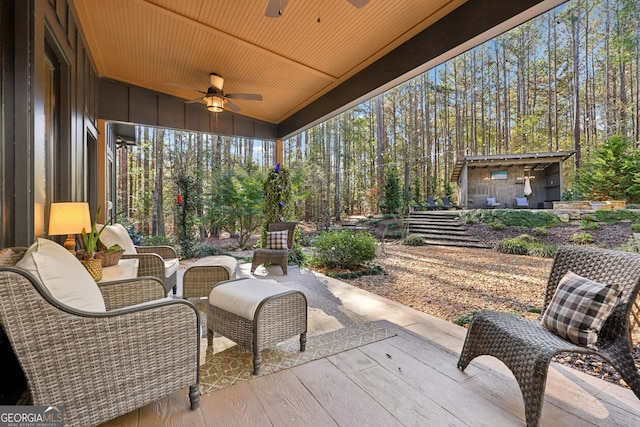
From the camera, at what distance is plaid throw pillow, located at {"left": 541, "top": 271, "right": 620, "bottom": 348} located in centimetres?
164

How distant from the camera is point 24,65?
2.04 meters

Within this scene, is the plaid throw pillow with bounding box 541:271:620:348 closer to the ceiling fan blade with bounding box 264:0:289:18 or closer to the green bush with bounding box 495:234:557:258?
the ceiling fan blade with bounding box 264:0:289:18

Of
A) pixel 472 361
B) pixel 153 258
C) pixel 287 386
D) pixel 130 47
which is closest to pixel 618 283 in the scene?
pixel 472 361

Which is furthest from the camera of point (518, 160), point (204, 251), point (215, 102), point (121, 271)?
point (518, 160)

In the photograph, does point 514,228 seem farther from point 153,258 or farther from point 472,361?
point 153,258

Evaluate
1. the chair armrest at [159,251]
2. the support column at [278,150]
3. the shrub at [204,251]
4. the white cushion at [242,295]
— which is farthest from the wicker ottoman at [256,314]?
the support column at [278,150]

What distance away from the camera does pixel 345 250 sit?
5219 millimetres

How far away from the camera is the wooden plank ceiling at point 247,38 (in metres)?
3.18

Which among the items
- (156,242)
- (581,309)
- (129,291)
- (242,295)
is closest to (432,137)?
(156,242)

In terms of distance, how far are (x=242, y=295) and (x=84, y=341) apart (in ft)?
3.39

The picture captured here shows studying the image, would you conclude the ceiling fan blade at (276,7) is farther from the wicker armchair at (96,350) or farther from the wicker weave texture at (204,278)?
the wicker weave texture at (204,278)

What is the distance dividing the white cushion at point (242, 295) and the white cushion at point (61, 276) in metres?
0.86

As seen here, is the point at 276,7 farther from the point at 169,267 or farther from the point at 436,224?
the point at 436,224

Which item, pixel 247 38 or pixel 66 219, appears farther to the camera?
pixel 247 38
